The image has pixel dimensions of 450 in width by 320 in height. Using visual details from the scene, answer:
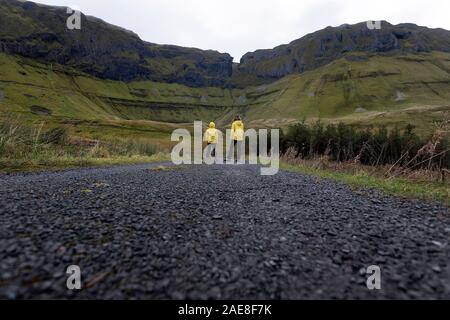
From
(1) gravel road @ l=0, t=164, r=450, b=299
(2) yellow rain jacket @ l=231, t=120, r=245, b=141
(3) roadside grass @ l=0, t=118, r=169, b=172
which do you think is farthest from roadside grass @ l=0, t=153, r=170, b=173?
(2) yellow rain jacket @ l=231, t=120, r=245, b=141

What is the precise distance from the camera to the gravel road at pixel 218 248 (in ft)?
8.92

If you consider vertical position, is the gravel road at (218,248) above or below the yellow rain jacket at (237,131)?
below

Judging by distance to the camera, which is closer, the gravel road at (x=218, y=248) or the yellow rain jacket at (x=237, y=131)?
the gravel road at (x=218, y=248)

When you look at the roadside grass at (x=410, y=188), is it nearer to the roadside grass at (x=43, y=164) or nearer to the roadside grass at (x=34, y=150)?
the roadside grass at (x=43, y=164)

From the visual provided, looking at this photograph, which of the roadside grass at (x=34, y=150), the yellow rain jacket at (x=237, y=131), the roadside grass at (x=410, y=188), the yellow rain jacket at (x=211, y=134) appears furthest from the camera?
the yellow rain jacket at (x=211, y=134)

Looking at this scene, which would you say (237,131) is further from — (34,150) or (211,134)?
(34,150)

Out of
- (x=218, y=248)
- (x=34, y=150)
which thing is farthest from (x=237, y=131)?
(x=218, y=248)

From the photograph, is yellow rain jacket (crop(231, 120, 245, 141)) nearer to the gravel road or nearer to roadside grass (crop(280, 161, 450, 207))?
roadside grass (crop(280, 161, 450, 207))

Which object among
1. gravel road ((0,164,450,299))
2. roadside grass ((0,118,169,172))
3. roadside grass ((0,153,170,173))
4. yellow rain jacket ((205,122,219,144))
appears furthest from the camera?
yellow rain jacket ((205,122,219,144))

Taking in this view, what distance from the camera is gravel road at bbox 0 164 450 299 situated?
2719 millimetres

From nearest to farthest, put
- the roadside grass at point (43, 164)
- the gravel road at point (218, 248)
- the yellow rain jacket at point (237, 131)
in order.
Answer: the gravel road at point (218, 248) < the roadside grass at point (43, 164) < the yellow rain jacket at point (237, 131)

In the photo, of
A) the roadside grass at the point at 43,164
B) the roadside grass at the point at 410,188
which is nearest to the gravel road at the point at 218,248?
the roadside grass at the point at 410,188
